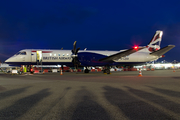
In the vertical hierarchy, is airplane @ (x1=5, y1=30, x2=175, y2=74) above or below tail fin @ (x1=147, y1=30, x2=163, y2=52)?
below

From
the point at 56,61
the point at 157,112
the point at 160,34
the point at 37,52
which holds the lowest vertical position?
the point at 157,112

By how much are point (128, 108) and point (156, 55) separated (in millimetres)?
27846

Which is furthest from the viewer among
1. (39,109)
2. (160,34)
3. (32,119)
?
(160,34)

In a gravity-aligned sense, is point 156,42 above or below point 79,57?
above

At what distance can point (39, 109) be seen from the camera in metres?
4.28

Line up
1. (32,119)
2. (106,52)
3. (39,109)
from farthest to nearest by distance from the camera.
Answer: (106,52) < (39,109) < (32,119)

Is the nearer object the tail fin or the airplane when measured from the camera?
the airplane

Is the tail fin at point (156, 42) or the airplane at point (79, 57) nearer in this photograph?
the airplane at point (79, 57)

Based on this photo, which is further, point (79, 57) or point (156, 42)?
point (156, 42)

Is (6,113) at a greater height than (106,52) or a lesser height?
lesser

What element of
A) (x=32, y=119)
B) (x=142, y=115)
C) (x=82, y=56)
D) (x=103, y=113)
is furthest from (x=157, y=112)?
(x=82, y=56)

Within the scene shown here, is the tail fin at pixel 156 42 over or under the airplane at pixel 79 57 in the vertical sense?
over

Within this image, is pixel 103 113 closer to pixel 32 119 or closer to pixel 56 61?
pixel 32 119

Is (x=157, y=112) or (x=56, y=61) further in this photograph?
(x=56, y=61)
